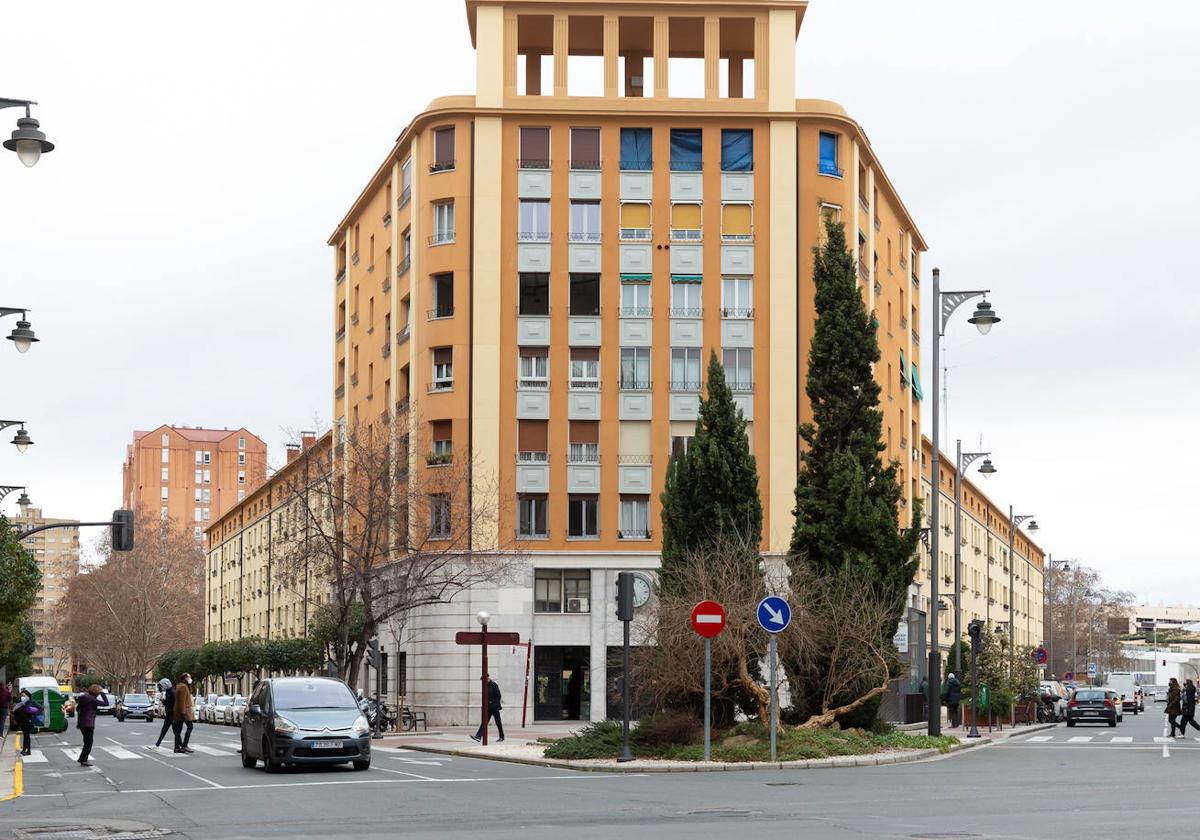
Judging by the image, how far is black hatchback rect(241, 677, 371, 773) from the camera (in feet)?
81.7

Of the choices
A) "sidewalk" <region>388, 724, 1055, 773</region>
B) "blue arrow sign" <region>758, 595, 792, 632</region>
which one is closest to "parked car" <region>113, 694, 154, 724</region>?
"sidewalk" <region>388, 724, 1055, 773</region>

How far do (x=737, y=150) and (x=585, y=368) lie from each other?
9.19 m

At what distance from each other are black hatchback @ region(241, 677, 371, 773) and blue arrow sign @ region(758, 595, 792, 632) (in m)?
6.57

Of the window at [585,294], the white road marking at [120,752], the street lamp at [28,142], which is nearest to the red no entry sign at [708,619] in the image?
the street lamp at [28,142]

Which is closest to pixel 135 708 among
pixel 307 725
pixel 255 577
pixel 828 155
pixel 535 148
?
pixel 255 577

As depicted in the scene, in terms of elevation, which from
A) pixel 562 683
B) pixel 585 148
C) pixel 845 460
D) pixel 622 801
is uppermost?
pixel 585 148

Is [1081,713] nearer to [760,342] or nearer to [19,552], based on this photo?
[760,342]

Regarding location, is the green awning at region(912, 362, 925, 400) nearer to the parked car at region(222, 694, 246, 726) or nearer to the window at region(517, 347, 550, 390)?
the window at region(517, 347, 550, 390)

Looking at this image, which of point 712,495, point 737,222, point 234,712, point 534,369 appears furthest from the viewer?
point 234,712

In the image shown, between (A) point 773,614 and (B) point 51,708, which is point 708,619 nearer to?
(A) point 773,614

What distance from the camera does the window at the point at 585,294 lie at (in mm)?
54812

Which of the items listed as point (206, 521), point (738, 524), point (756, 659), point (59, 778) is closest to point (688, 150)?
point (738, 524)

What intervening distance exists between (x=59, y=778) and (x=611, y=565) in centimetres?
2913

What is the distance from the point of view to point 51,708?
60312 millimetres
